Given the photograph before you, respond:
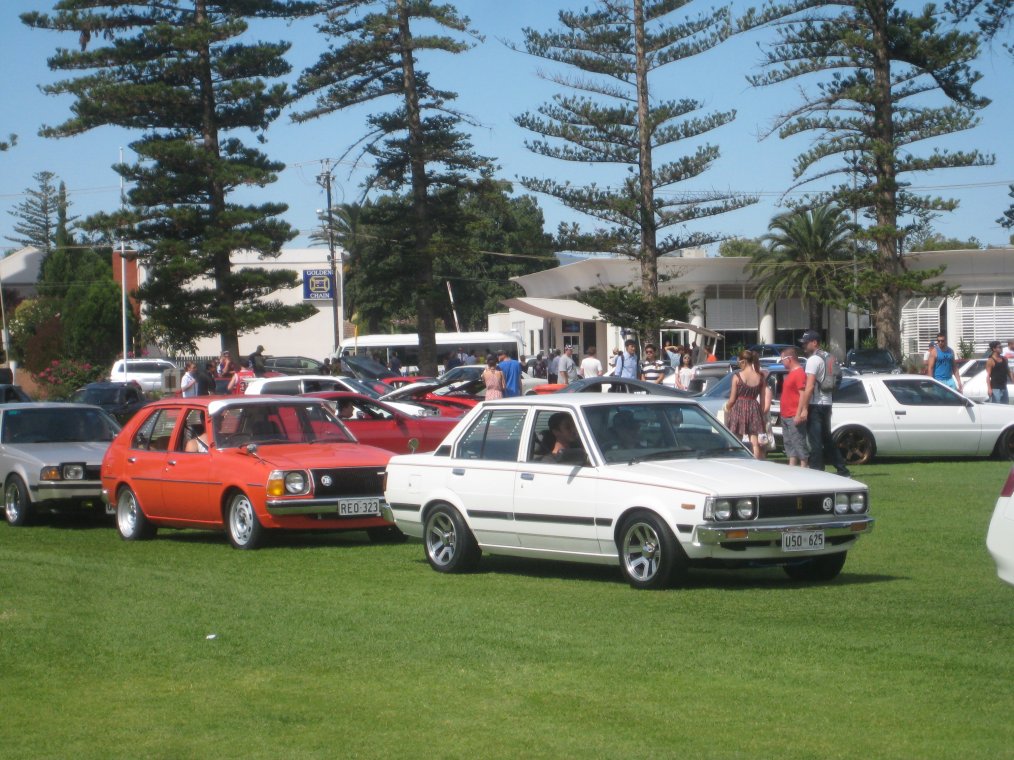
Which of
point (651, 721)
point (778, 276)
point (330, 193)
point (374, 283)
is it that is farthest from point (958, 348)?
point (651, 721)

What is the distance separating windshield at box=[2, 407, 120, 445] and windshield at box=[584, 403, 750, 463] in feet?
30.5

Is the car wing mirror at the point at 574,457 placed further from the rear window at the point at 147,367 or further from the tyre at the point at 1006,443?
the rear window at the point at 147,367

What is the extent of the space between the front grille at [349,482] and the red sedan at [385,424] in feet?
17.4

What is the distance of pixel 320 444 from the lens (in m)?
14.2

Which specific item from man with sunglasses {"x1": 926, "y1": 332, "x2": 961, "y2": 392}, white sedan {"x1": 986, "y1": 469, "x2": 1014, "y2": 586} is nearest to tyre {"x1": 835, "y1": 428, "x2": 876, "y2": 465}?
man with sunglasses {"x1": 926, "y1": 332, "x2": 961, "y2": 392}

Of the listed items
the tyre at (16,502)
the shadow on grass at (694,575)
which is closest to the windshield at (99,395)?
the tyre at (16,502)

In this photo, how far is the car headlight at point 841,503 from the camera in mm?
9961

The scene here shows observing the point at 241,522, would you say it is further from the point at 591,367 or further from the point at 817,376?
the point at 591,367

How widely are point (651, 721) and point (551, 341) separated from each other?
61277mm

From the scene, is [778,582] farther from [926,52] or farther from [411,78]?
[411,78]

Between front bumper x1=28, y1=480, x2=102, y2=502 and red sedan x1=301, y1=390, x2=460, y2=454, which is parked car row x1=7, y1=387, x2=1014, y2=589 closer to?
front bumper x1=28, y1=480, x2=102, y2=502

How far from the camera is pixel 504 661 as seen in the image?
7.56 metres

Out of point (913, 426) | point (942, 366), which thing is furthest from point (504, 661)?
point (942, 366)

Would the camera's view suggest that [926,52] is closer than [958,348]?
Yes
